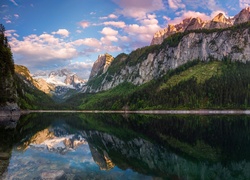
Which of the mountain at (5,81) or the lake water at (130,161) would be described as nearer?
the lake water at (130,161)

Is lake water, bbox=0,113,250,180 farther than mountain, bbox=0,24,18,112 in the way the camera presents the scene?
No

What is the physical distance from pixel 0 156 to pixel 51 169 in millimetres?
9682

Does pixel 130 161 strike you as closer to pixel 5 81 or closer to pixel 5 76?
pixel 5 81

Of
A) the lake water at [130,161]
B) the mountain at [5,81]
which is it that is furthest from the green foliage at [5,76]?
the lake water at [130,161]

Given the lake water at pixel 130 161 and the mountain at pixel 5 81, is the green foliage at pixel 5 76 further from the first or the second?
the lake water at pixel 130 161

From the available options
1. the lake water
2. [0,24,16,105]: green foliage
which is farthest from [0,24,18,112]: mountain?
the lake water

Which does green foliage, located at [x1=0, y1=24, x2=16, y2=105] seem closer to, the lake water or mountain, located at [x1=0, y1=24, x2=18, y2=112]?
mountain, located at [x1=0, y1=24, x2=18, y2=112]

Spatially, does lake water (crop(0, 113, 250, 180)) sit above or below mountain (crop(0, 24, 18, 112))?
below

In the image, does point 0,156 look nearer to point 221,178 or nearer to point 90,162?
point 90,162

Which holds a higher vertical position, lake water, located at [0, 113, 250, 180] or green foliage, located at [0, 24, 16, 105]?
green foliage, located at [0, 24, 16, 105]

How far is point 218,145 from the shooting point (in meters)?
41.3

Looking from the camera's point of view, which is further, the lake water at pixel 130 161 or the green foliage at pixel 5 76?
the green foliage at pixel 5 76

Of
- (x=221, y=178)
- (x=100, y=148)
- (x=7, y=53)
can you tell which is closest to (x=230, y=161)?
(x=221, y=178)

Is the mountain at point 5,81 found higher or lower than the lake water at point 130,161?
higher
